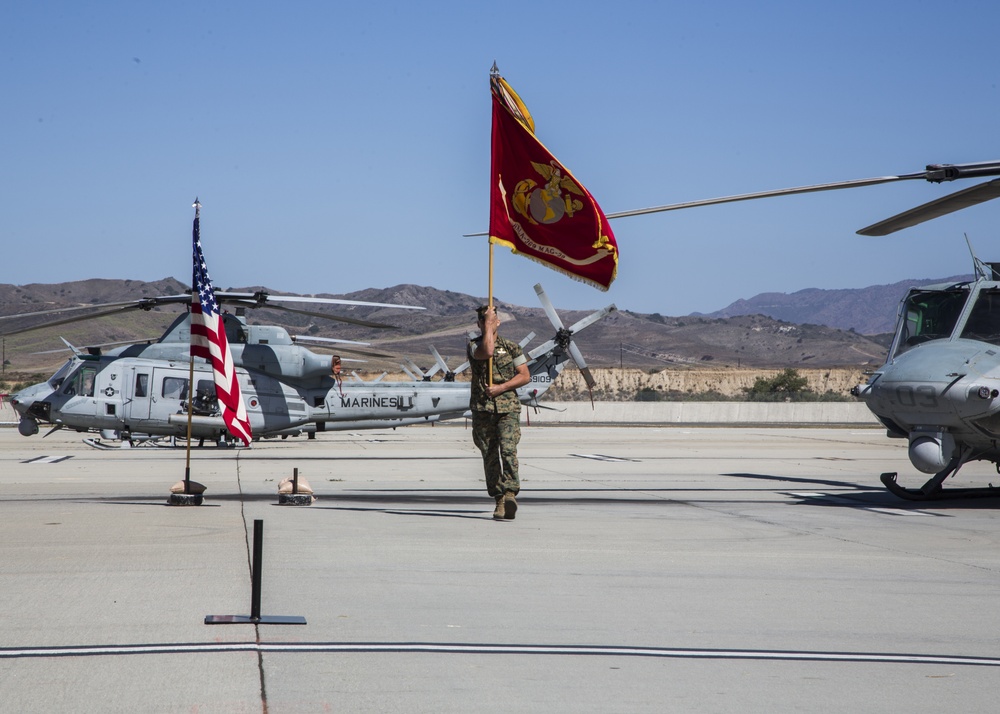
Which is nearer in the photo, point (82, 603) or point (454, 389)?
point (82, 603)

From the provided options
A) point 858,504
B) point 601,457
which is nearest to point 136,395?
point 601,457

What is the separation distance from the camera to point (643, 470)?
1964 centimetres

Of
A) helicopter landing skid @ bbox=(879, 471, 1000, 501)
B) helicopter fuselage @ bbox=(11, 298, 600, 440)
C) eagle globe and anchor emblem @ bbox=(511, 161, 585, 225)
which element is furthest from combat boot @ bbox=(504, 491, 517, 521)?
helicopter fuselage @ bbox=(11, 298, 600, 440)

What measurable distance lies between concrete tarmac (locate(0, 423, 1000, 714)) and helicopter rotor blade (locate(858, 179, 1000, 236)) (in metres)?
3.15

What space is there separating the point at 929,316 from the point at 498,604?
→ 928 centimetres

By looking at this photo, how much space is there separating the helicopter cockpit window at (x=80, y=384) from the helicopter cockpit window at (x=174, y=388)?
1.59m

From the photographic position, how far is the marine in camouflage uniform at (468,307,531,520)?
10500mm

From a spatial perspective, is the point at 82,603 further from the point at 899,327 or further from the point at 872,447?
the point at 872,447

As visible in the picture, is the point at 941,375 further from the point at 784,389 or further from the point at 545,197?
the point at 784,389

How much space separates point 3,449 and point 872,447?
2457cm

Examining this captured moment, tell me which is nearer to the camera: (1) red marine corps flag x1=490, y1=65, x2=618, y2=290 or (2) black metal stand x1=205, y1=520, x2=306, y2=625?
(2) black metal stand x1=205, y1=520, x2=306, y2=625

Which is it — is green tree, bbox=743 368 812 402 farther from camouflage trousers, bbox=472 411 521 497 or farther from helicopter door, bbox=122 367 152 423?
camouflage trousers, bbox=472 411 521 497

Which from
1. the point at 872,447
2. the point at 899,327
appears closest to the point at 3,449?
the point at 899,327

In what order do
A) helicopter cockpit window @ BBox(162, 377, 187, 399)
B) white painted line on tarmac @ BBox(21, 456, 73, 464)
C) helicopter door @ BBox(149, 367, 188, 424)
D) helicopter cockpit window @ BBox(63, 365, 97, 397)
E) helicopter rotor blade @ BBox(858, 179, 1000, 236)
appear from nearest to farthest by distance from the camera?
helicopter rotor blade @ BBox(858, 179, 1000, 236)
white painted line on tarmac @ BBox(21, 456, 73, 464)
helicopter cockpit window @ BBox(63, 365, 97, 397)
helicopter door @ BBox(149, 367, 188, 424)
helicopter cockpit window @ BBox(162, 377, 187, 399)
